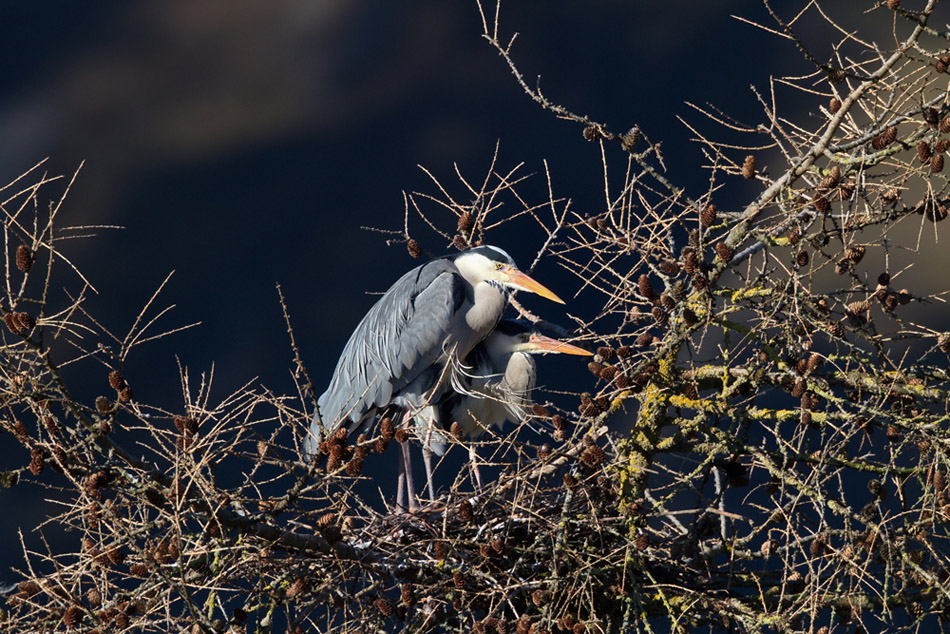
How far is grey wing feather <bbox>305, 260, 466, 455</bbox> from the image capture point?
10.5ft

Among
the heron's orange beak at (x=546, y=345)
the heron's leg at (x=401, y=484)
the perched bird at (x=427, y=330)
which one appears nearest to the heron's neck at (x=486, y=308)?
the perched bird at (x=427, y=330)

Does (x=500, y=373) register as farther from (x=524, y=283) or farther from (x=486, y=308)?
(x=524, y=283)

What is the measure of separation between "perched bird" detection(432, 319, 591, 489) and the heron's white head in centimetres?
13

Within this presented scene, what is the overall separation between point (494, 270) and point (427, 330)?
252 millimetres

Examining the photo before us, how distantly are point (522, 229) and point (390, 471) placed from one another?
1010mm

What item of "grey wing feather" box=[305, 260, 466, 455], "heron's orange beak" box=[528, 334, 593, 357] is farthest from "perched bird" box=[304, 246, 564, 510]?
"heron's orange beak" box=[528, 334, 593, 357]

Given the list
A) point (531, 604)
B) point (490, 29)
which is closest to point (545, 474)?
point (531, 604)

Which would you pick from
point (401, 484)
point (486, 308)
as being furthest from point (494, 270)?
point (401, 484)

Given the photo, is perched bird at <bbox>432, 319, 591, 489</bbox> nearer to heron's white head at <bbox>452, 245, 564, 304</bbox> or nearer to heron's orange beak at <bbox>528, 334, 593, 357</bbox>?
heron's orange beak at <bbox>528, 334, 593, 357</bbox>

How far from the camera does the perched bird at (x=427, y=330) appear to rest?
3.21 m

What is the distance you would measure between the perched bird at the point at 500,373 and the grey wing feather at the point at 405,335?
0.52ft

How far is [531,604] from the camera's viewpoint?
220 cm

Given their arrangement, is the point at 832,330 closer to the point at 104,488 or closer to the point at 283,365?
the point at 104,488

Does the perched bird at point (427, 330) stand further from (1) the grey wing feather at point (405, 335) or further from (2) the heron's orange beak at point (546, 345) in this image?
(2) the heron's orange beak at point (546, 345)
